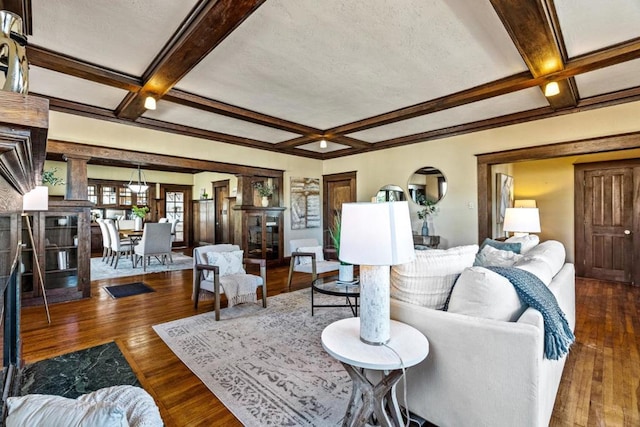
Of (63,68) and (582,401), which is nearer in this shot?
(582,401)

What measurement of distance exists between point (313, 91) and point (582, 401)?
11.8 feet

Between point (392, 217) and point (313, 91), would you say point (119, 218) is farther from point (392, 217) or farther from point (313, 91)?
point (392, 217)

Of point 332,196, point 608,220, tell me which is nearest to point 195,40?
point 332,196

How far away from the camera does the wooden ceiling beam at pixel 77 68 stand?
2.64m

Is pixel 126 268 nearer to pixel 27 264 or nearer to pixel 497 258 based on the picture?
pixel 27 264

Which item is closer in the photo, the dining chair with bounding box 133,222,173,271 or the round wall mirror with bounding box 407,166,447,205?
the round wall mirror with bounding box 407,166,447,205

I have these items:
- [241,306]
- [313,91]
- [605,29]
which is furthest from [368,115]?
[241,306]

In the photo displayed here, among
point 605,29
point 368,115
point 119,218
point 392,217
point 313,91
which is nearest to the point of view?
point 392,217

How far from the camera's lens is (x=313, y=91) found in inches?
142

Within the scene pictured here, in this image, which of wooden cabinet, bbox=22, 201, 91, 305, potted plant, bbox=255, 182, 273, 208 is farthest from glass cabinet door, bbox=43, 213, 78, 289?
potted plant, bbox=255, 182, 273, 208

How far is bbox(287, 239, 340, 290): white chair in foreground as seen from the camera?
427 centimetres

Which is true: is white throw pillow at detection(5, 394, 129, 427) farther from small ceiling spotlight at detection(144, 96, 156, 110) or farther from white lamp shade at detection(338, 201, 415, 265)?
small ceiling spotlight at detection(144, 96, 156, 110)

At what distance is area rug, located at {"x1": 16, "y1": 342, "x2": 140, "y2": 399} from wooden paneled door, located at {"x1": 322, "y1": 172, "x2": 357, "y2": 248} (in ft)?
16.7

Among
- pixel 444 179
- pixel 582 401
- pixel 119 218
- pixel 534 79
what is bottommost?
pixel 582 401
